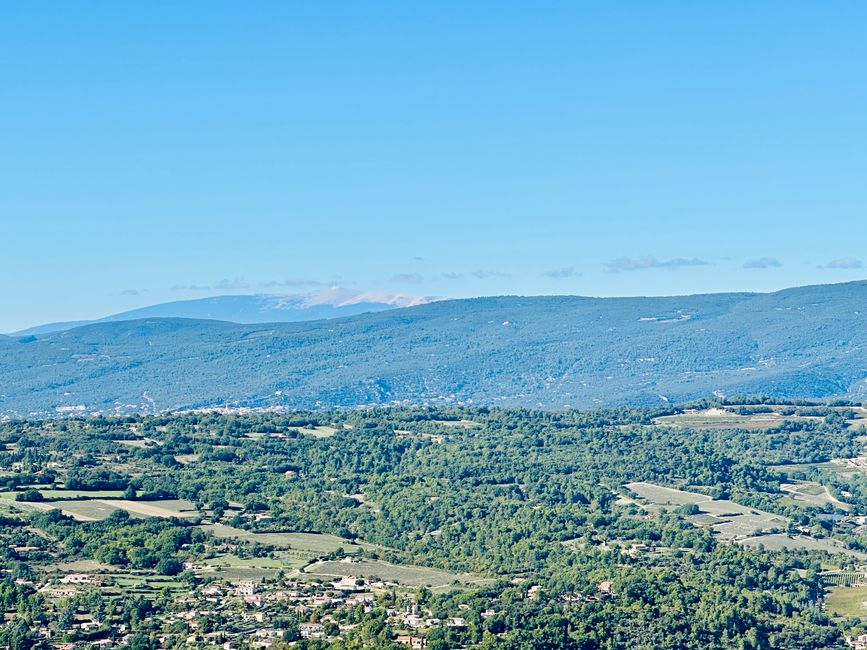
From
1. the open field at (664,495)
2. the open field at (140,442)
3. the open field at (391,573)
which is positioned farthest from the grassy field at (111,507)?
the open field at (664,495)

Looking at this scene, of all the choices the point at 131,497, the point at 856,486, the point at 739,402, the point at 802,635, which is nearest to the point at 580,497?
the point at 856,486

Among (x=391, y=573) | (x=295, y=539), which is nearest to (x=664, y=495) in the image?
(x=295, y=539)

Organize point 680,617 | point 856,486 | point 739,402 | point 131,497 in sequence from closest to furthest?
point 680,617, point 131,497, point 856,486, point 739,402

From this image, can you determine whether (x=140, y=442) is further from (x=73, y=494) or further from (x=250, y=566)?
(x=250, y=566)

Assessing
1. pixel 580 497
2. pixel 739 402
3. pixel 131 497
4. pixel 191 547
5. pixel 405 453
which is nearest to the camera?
pixel 191 547

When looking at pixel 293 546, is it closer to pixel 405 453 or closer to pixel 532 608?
pixel 532 608

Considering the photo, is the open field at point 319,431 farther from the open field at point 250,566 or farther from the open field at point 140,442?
the open field at point 250,566

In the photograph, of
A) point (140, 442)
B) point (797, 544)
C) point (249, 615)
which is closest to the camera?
point (249, 615)

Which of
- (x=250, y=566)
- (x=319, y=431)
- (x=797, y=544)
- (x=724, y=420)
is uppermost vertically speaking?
(x=319, y=431)
